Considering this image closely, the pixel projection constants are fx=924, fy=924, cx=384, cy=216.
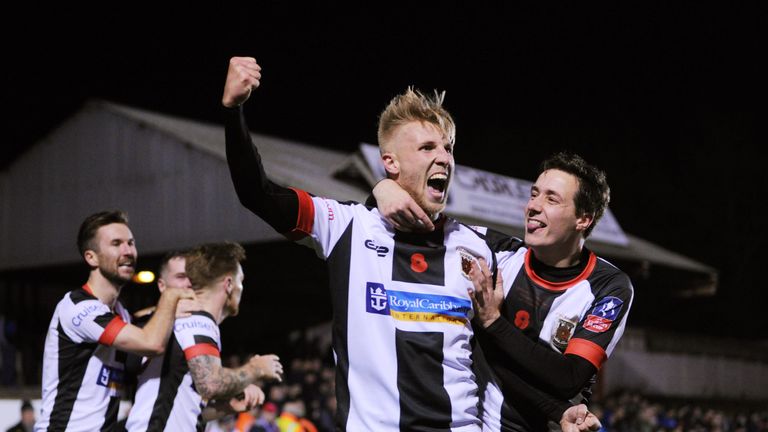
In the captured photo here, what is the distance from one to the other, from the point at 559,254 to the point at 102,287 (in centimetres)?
282

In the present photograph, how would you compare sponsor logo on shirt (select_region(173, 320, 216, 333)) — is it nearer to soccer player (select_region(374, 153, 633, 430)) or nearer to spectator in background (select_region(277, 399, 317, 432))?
soccer player (select_region(374, 153, 633, 430))

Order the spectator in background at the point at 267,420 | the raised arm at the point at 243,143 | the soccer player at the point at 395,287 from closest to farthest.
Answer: the raised arm at the point at 243,143 < the soccer player at the point at 395,287 < the spectator in background at the point at 267,420

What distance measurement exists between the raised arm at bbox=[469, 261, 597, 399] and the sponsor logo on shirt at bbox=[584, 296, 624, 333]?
0.55 ft

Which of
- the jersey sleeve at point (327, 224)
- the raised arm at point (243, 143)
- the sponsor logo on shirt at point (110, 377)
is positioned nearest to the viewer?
the raised arm at point (243, 143)

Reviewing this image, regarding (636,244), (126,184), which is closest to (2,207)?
(126,184)

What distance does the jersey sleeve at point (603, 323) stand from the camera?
3965mm

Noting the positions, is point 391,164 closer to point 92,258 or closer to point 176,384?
point 176,384

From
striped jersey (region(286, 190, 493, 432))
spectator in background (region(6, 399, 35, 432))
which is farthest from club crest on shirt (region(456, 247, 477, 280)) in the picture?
spectator in background (region(6, 399, 35, 432))

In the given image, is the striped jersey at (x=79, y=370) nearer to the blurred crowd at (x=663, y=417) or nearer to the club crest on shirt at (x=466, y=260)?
the club crest on shirt at (x=466, y=260)

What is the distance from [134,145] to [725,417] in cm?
1903

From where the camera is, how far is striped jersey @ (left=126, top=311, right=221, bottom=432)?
525 centimetres

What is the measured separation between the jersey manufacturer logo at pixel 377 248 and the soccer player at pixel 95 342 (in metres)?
1.92

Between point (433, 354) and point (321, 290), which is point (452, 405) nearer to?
point (433, 354)

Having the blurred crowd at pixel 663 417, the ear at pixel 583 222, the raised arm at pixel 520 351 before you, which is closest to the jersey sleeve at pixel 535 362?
the raised arm at pixel 520 351
